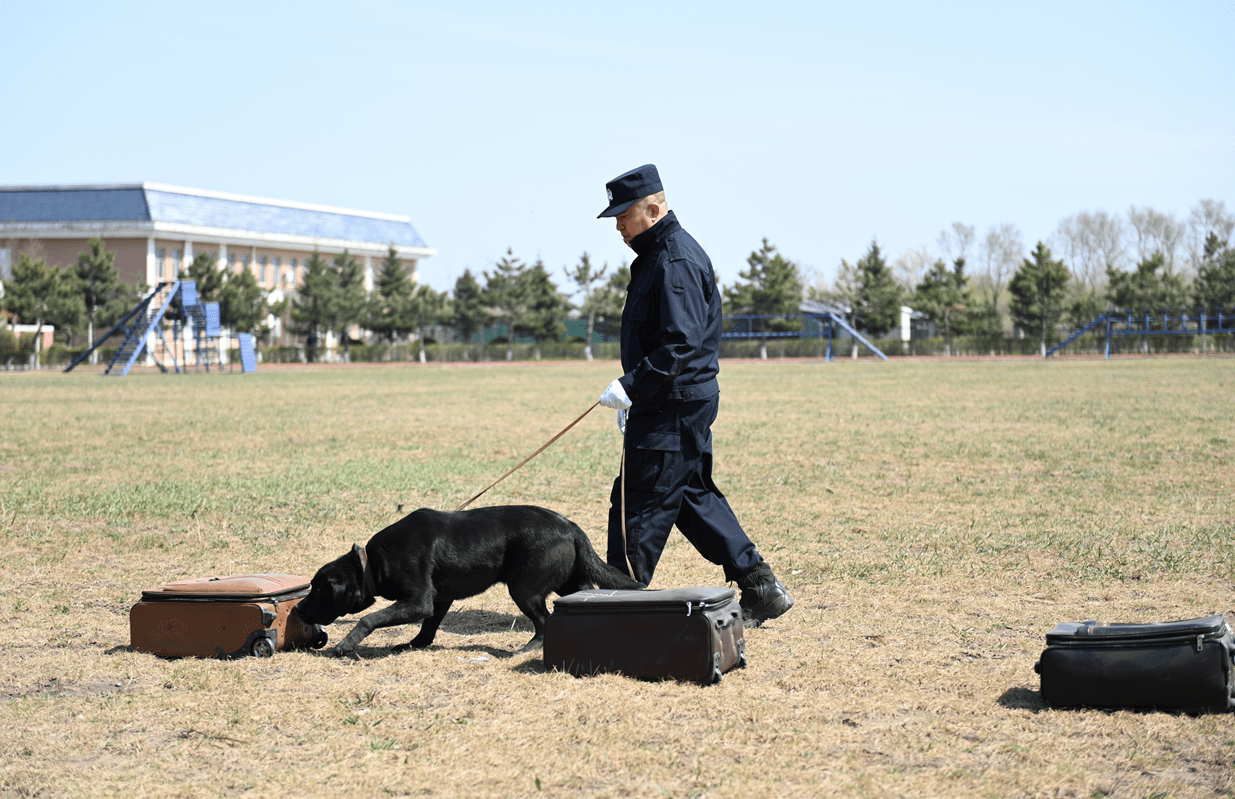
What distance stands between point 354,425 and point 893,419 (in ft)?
28.2

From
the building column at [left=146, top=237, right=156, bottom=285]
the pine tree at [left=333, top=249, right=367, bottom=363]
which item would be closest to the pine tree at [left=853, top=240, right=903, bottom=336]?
the pine tree at [left=333, top=249, right=367, bottom=363]

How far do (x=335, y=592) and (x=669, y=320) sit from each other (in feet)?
6.23

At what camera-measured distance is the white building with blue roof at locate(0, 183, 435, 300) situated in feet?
254

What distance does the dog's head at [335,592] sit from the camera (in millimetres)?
4979

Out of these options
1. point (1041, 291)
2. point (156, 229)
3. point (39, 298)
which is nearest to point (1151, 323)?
point (1041, 291)

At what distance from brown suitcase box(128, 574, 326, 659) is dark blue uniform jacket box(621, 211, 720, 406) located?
6.00 feet

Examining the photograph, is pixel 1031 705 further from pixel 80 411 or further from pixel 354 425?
pixel 80 411

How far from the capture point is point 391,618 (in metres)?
4.84

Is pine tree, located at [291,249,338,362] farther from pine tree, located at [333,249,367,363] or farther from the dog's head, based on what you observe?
the dog's head

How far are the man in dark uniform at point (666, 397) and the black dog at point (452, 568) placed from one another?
11.3 inches

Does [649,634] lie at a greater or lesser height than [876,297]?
lesser

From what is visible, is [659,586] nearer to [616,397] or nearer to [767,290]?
[616,397]

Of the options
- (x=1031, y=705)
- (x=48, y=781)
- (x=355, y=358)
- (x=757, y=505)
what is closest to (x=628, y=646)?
(x=1031, y=705)

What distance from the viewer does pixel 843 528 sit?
8273 millimetres
